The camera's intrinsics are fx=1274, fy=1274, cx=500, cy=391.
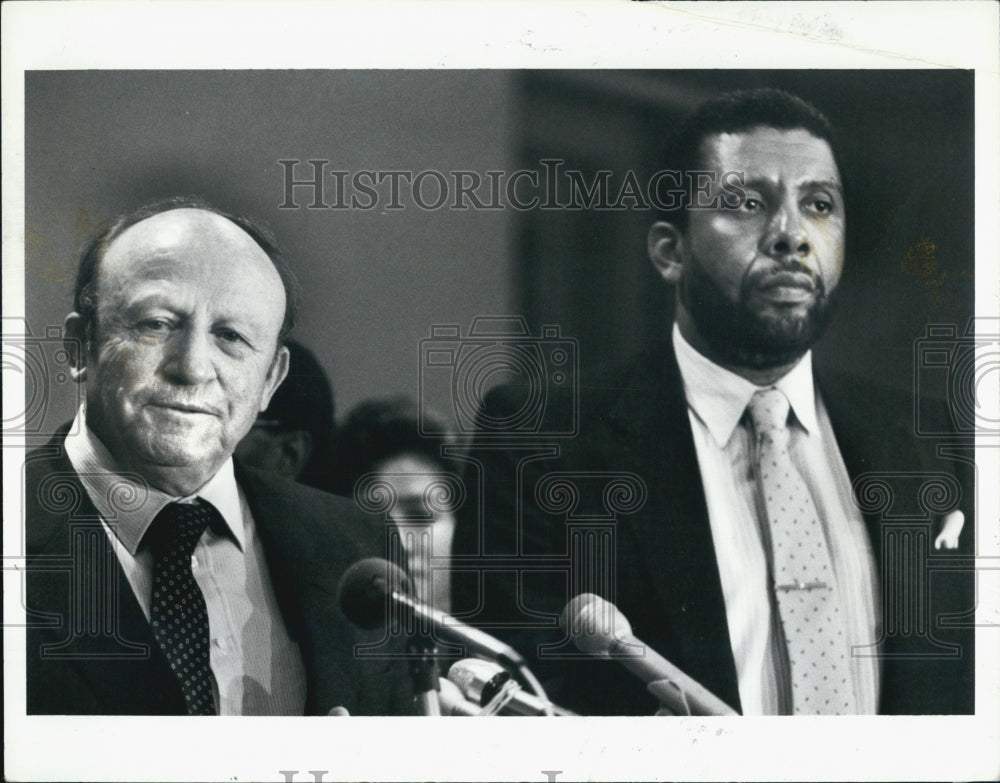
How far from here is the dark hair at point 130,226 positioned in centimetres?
365

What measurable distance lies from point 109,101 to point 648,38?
1.56m

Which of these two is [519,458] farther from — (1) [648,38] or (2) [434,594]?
(1) [648,38]

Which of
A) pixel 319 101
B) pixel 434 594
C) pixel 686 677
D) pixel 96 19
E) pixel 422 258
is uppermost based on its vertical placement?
pixel 96 19

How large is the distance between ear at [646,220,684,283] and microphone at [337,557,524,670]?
3.81ft

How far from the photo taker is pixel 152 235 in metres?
3.65

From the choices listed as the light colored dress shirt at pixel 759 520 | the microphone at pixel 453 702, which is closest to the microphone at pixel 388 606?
the microphone at pixel 453 702

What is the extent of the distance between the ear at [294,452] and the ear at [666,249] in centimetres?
112

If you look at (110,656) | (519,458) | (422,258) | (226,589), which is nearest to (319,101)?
(422,258)

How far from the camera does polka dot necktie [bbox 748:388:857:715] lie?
3701 millimetres

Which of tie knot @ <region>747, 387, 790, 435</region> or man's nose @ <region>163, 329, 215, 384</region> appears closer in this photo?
man's nose @ <region>163, 329, 215, 384</region>
